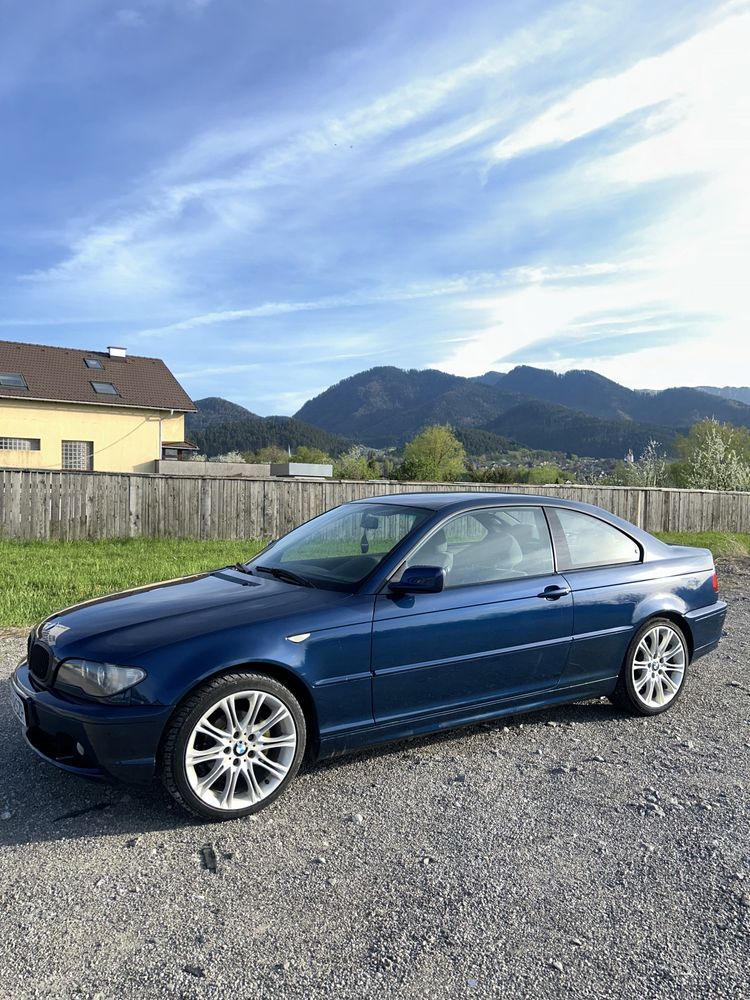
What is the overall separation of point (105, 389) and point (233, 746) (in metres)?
36.7

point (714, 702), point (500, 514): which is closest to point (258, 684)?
point (500, 514)

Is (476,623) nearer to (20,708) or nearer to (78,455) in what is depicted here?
(20,708)

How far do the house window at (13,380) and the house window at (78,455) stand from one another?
10.9 ft

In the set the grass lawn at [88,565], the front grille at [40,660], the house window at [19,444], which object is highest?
the house window at [19,444]

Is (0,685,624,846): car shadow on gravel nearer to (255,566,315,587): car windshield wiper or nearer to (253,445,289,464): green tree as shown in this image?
(255,566,315,587): car windshield wiper

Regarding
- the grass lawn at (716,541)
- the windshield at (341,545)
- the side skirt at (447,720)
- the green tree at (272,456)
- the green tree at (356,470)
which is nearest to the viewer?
the side skirt at (447,720)

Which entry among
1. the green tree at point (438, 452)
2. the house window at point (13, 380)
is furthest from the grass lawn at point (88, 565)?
the green tree at point (438, 452)

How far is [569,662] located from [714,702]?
1576 mm

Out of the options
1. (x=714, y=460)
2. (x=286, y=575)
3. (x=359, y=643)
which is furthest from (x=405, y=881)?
(x=714, y=460)

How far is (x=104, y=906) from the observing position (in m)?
2.74

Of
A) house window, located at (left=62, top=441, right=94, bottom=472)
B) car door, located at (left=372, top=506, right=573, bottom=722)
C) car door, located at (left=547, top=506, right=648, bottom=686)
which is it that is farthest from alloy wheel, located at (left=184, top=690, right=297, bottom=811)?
house window, located at (left=62, top=441, right=94, bottom=472)

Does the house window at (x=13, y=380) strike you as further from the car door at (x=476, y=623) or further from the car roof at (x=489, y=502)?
the car door at (x=476, y=623)

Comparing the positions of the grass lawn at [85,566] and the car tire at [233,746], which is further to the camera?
the grass lawn at [85,566]

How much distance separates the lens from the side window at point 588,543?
4785mm
